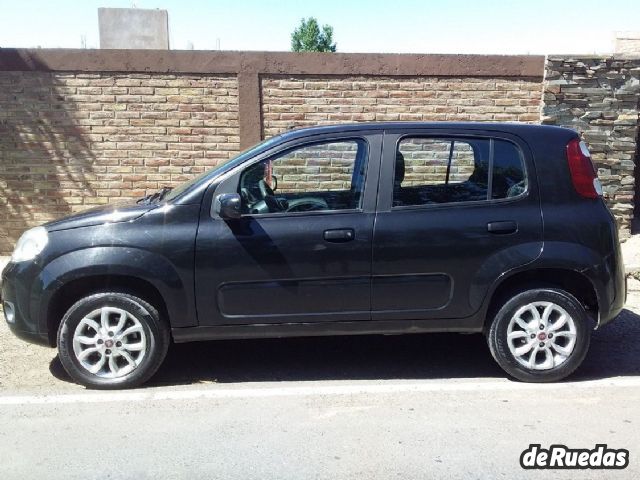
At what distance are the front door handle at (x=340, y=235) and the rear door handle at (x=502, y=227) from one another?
94cm

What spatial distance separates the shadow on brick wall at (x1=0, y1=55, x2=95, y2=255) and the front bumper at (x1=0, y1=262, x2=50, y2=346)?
4.26 meters

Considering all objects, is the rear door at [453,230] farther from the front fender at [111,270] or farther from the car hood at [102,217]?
the car hood at [102,217]

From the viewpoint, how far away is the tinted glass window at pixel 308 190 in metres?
4.54

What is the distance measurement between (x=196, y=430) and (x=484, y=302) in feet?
6.89

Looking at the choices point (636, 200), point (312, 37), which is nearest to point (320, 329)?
point (636, 200)

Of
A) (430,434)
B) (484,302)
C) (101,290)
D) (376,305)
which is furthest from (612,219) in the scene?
(101,290)

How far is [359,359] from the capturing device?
5.18m

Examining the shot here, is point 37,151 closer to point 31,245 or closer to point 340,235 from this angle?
point 31,245

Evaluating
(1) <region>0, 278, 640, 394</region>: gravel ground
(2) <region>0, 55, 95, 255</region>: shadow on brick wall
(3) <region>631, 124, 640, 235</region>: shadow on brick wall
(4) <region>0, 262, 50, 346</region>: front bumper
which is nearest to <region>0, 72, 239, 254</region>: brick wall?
(2) <region>0, 55, 95, 255</region>: shadow on brick wall

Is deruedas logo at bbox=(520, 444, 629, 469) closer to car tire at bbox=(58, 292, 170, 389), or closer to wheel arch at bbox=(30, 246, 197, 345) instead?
wheel arch at bbox=(30, 246, 197, 345)

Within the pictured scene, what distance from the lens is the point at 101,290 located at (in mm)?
4465

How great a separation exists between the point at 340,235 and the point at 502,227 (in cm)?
111

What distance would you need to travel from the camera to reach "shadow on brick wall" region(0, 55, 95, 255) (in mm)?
8328

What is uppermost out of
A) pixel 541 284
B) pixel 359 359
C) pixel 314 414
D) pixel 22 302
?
pixel 541 284
